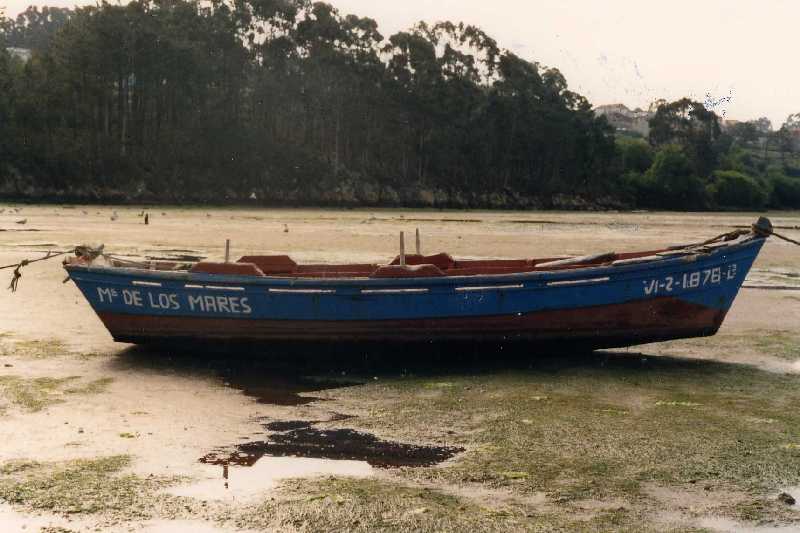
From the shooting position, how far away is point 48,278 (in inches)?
753

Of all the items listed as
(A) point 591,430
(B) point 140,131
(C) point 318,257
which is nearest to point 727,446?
(A) point 591,430

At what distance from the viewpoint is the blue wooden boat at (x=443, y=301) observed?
11.9 meters

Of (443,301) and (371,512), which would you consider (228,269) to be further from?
(371,512)

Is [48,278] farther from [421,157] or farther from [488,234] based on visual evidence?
[421,157]

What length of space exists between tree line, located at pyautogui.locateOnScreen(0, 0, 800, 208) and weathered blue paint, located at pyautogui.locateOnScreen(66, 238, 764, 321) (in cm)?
5473

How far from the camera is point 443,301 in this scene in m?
11.9

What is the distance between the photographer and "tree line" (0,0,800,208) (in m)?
67.3

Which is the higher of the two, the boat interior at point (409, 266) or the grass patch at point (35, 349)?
the boat interior at point (409, 266)

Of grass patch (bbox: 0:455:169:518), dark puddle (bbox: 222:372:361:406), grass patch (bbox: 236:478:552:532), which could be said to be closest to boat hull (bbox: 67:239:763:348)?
dark puddle (bbox: 222:372:361:406)

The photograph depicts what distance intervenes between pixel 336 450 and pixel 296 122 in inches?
2961

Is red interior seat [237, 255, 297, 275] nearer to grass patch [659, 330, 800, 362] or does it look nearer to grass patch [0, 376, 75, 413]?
grass patch [0, 376, 75, 413]

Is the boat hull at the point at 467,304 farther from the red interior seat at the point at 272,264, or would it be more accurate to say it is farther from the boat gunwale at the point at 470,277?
the red interior seat at the point at 272,264

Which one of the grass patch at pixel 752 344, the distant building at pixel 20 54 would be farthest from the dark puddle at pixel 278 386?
the distant building at pixel 20 54

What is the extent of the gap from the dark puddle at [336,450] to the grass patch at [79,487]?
0.76 m
